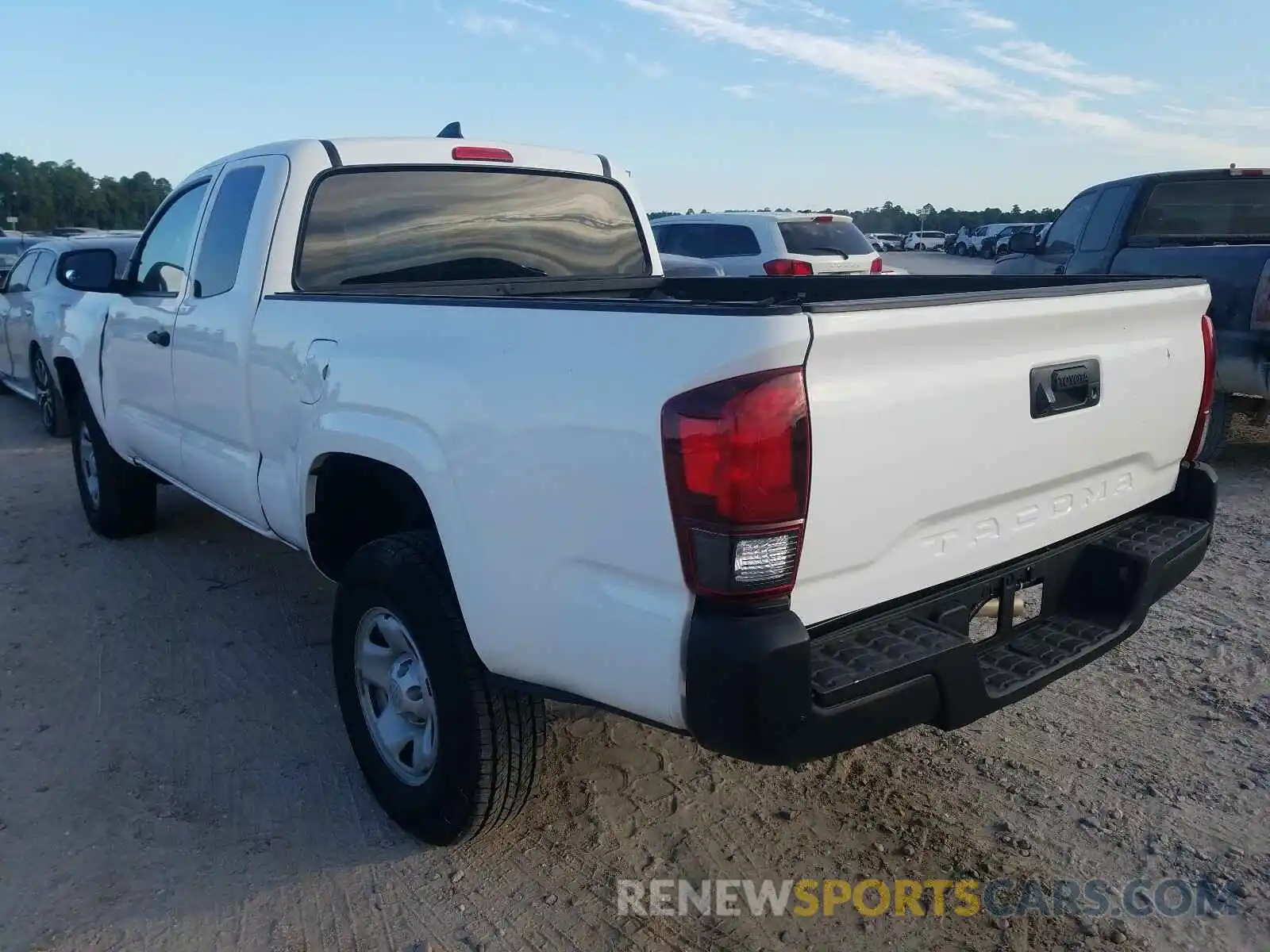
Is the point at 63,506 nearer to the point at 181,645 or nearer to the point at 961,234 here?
the point at 181,645

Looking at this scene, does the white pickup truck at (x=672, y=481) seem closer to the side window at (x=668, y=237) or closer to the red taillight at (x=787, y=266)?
the red taillight at (x=787, y=266)

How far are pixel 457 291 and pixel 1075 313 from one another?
7.85ft

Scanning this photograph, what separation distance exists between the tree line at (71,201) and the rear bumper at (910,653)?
183 feet

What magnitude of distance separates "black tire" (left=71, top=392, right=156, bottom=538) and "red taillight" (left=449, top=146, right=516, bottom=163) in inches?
106

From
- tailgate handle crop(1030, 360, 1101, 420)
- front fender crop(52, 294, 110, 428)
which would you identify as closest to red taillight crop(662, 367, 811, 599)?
tailgate handle crop(1030, 360, 1101, 420)

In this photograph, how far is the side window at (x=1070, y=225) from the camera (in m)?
8.66

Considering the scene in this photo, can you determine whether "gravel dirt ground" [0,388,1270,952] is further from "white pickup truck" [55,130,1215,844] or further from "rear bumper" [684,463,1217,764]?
"rear bumper" [684,463,1217,764]

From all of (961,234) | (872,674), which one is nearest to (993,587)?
(872,674)

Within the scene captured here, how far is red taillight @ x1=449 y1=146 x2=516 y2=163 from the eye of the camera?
4.24 metres

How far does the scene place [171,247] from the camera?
4770mm

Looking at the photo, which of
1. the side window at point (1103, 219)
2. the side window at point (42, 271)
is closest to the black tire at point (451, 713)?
the side window at point (1103, 219)

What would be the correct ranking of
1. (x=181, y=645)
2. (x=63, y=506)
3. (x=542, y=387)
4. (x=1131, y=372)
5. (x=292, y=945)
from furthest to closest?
(x=63, y=506), (x=181, y=645), (x=1131, y=372), (x=292, y=945), (x=542, y=387)

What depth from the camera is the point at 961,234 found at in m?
52.4

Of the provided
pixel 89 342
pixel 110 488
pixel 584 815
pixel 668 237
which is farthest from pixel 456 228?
pixel 668 237
